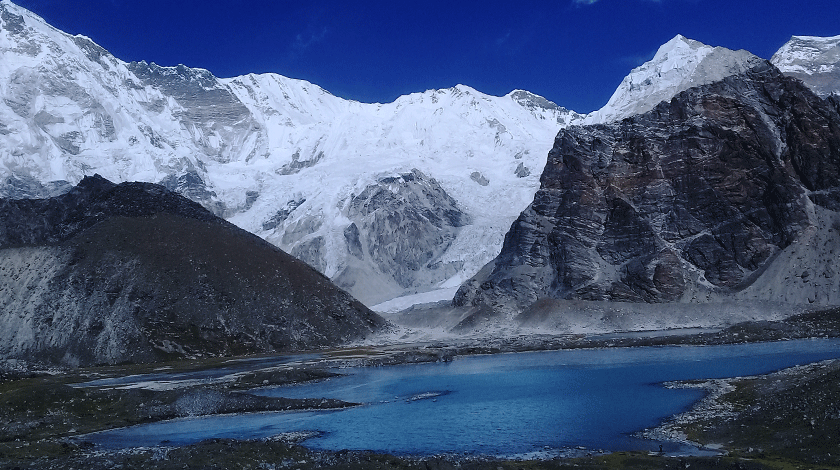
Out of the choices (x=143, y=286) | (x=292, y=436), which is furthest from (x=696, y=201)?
(x=292, y=436)

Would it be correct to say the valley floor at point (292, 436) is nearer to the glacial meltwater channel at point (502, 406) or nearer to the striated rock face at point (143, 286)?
the glacial meltwater channel at point (502, 406)

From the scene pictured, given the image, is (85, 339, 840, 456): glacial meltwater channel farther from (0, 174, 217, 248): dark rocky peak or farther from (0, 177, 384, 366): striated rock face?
(0, 174, 217, 248): dark rocky peak

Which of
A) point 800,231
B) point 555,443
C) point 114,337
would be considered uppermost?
point 800,231

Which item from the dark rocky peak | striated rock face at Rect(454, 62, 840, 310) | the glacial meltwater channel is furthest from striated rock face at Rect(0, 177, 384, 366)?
striated rock face at Rect(454, 62, 840, 310)

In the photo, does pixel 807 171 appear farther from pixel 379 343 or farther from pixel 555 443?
pixel 555 443

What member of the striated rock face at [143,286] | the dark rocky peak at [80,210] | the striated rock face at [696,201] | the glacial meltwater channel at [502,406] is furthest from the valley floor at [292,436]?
the striated rock face at [696,201]

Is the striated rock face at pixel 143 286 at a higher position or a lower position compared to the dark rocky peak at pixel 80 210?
lower

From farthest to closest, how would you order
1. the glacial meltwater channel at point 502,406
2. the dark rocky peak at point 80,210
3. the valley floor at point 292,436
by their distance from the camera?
the dark rocky peak at point 80,210, the glacial meltwater channel at point 502,406, the valley floor at point 292,436

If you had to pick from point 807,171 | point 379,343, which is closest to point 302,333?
point 379,343
